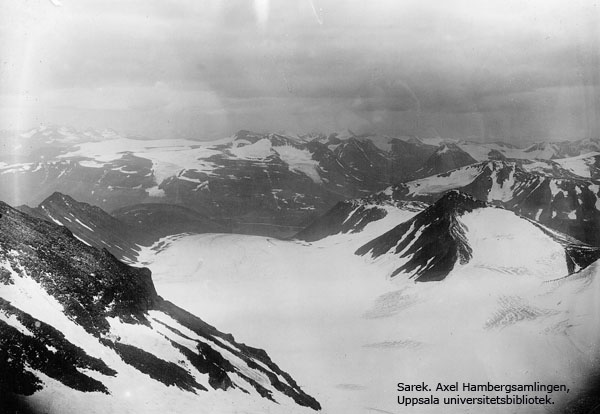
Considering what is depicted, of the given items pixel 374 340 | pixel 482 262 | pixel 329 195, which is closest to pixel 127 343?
pixel 374 340

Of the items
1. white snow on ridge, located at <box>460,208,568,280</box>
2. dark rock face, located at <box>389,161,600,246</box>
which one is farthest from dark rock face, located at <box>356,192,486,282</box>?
dark rock face, located at <box>389,161,600,246</box>

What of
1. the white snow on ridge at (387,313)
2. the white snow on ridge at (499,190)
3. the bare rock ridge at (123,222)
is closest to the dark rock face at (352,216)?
the white snow on ridge at (387,313)

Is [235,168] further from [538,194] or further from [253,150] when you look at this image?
[538,194]

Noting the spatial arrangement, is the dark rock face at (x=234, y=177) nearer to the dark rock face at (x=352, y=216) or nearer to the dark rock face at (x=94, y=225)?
the dark rock face at (x=352, y=216)

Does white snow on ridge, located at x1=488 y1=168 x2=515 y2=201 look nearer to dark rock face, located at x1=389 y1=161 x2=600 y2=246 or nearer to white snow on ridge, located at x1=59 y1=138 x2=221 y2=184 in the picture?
dark rock face, located at x1=389 y1=161 x2=600 y2=246

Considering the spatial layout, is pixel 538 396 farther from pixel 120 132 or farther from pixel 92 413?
pixel 120 132

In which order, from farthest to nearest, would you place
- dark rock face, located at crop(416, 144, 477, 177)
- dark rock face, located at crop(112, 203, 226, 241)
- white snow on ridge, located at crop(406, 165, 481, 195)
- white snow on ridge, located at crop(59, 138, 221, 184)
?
1. white snow on ridge, located at crop(406, 165, 481, 195)
2. dark rock face, located at crop(416, 144, 477, 177)
3. dark rock face, located at crop(112, 203, 226, 241)
4. white snow on ridge, located at crop(59, 138, 221, 184)
